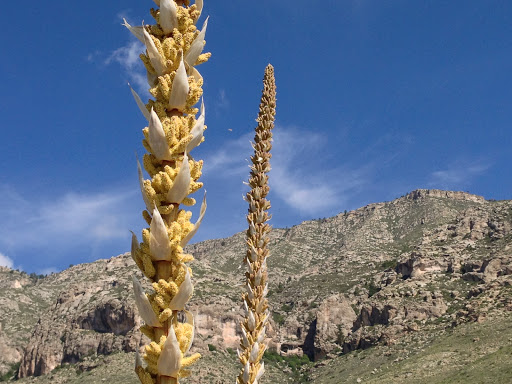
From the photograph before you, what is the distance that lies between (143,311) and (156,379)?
15.3 inches

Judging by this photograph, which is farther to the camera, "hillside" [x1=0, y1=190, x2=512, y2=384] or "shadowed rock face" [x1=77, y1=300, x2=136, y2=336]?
"shadowed rock face" [x1=77, y1=300, x2=136, y2=336]

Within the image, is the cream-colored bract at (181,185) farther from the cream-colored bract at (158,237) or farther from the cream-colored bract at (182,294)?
the cream-colored bract at (182,294)

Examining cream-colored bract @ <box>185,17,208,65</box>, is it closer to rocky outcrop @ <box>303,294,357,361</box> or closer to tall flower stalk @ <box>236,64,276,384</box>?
A: tall flower stalk @ <box>236,64,276,384</box>

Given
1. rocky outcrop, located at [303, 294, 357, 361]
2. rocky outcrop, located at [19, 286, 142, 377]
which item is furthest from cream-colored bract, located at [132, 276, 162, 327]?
rocky outcrop, located at [303, 294, 357, 361]

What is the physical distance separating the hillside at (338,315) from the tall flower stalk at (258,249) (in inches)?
1461

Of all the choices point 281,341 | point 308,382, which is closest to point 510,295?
point 308,382

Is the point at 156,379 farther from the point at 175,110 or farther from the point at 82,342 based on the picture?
the point at 82,342

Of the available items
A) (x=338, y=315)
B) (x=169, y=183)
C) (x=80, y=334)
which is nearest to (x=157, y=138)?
(x=169, y=183)

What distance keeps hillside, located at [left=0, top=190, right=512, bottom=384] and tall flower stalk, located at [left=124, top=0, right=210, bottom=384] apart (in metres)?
39.8

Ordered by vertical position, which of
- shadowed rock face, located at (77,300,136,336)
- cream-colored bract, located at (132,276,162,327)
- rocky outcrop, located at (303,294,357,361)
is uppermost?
shadowed rock face, located at (77,300,136,336)

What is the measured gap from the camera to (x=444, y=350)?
50.8 metres

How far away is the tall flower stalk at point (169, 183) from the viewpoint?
277 centimetres

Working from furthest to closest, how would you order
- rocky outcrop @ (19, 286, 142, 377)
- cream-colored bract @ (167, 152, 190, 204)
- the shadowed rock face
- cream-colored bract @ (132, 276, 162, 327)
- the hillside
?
1. the shadowed rock face
2. rocky outcrop @ (19, 286, 142, 377)
3. the hillside
4. cream-colored bract @ (167, 152, 190, 204)
5. cream-colored bract @ (132, 276, 162, 327)

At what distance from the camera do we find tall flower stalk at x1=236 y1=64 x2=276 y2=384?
5.32m
